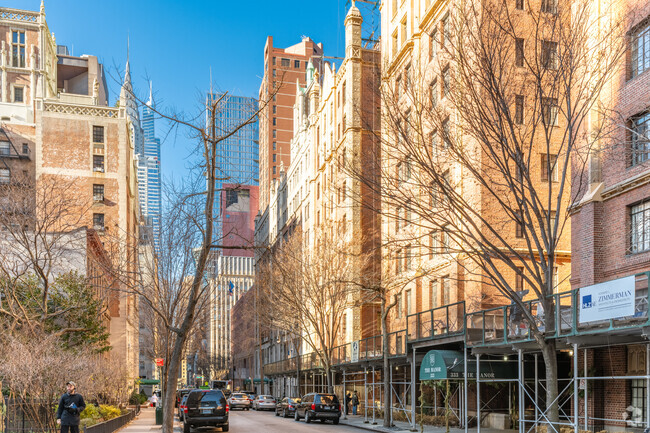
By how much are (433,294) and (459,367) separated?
1387 cm

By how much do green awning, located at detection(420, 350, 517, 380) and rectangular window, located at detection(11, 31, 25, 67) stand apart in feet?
230

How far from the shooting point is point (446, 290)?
37688 mm

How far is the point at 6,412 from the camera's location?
1945 centimetres

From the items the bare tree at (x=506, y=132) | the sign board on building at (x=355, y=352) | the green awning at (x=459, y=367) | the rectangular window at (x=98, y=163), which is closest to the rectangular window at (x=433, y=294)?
the bare tree at (x=506, y=132)

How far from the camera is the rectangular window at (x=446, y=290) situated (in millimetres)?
36997

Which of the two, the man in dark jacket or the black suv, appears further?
the black suv

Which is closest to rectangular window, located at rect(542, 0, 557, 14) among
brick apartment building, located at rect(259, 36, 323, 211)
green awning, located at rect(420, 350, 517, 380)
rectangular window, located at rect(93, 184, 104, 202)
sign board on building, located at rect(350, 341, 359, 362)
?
green awning, located at rect(420, 350, 517, 380)

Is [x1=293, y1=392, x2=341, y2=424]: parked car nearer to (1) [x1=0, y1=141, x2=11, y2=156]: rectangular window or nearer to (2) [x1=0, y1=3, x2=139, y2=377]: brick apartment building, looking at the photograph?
(2) [x1=0, y1=3, x2=139, y2=377]: brick apartment building

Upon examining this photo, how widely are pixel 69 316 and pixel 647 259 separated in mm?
28033

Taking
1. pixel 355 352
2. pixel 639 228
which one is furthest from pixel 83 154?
pixel 639 228

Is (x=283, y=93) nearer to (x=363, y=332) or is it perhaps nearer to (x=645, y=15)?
(x=363, y=332)

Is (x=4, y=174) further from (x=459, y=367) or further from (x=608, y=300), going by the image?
(x=608, y=300)

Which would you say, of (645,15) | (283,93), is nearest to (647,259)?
(645,15)

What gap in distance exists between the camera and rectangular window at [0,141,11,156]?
220 feet
